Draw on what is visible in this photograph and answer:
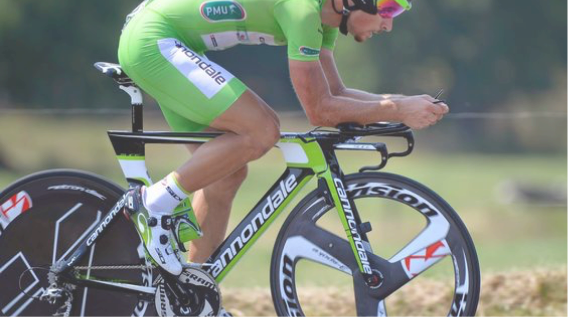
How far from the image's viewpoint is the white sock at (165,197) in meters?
4.71

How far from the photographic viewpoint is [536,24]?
57.7 m

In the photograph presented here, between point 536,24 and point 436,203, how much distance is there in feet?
181

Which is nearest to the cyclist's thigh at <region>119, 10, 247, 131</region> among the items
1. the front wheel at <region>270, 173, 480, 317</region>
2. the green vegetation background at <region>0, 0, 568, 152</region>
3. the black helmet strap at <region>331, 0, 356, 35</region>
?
the black helmet strap at <region>331, 0, 356, 35</region>

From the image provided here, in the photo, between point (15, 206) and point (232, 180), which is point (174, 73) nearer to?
point (232, 180)

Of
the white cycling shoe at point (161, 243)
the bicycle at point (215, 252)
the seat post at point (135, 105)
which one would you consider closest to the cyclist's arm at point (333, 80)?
the bicycle at point (215, 252)

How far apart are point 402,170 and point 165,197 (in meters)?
43.7

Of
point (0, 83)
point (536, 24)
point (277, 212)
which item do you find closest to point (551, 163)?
point (536, 24)

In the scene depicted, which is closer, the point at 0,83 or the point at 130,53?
the point at 130,53

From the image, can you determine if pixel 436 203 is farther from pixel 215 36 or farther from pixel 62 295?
pixel 62 295

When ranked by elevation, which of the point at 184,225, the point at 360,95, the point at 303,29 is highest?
the point at 360,95

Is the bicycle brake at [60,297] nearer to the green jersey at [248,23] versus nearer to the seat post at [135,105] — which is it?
the seat post at [135,105]

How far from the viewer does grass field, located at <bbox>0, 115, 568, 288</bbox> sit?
27219mm

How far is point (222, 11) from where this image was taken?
Answer: 4684mm

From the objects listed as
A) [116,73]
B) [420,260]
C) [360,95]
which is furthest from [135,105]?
[420,260]
